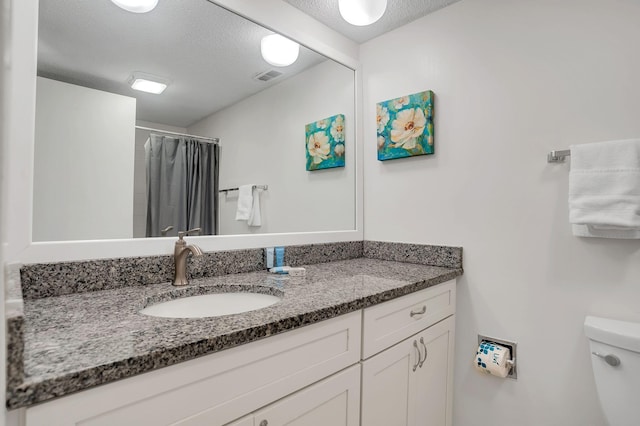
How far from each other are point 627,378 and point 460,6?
159 cm

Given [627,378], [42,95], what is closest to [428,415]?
[627,378]

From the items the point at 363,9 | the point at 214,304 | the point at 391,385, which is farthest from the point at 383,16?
the point at 391,385

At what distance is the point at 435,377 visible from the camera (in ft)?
4.52

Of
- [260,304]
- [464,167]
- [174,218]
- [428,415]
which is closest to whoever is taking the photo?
[260,304]

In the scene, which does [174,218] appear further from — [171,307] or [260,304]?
[260,304]

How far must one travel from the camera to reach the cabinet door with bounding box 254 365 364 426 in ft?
2.55

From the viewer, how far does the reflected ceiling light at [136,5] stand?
3.58 feet

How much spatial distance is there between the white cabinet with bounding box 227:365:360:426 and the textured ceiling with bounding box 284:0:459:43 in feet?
5.21

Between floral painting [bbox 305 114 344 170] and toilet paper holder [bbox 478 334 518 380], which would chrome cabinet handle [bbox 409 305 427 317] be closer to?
toilet paper holder [bbox 478 334 518 380]

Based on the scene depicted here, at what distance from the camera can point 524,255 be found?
134 centimetres

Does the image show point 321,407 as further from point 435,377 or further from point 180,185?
point 180,185

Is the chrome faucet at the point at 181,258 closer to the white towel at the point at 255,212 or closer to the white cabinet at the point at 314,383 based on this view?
the white towel at the point at 255,212

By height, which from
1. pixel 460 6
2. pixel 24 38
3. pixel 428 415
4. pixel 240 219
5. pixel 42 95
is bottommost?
pixel 428 415

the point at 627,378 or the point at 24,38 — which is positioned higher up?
the point at 24,38
